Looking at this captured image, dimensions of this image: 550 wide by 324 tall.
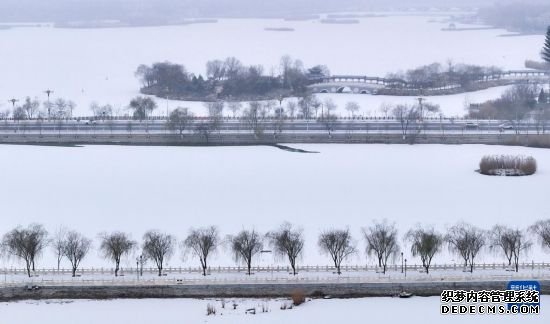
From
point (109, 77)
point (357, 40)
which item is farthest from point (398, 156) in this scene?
point (357, 40)

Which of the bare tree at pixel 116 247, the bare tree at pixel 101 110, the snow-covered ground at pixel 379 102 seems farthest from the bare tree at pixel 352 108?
the bare tree at pixel 116 247

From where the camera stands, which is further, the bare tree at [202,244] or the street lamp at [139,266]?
the bare tree at [202,244]

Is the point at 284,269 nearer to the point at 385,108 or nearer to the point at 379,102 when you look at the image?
the point at 385,108

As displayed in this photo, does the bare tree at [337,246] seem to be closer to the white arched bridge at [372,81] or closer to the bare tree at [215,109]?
the bare tree at [215,109]

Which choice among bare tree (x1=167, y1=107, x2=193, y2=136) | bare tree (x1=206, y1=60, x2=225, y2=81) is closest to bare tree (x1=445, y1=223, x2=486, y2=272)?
bare tree (x1=167, y1=107, x2=193, y2=136)

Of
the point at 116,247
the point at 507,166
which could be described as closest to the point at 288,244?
the point at 116,247

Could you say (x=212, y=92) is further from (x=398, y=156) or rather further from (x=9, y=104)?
(x=398, y=156)
